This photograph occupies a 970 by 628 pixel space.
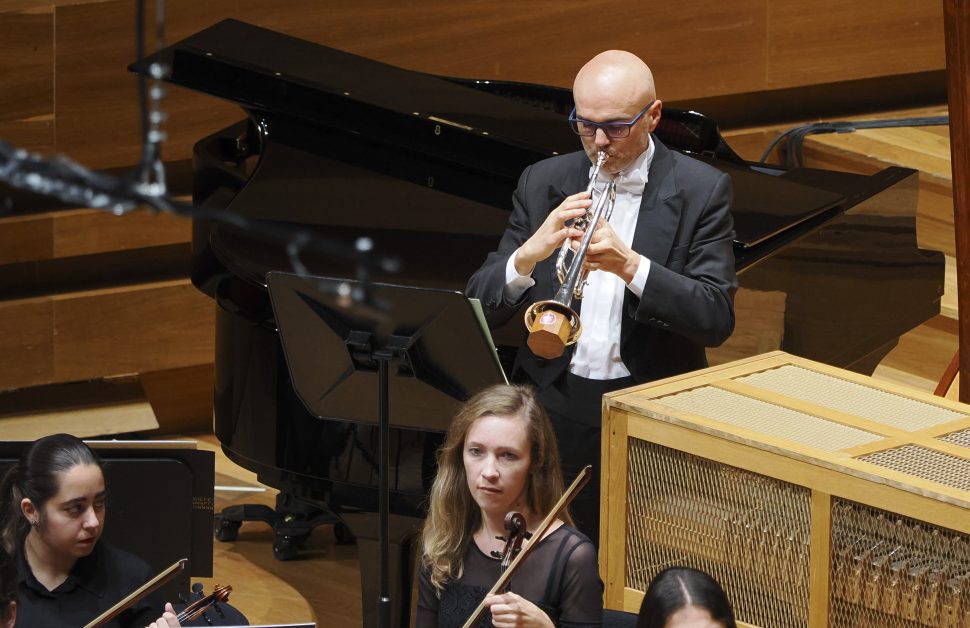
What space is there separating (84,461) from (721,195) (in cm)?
129

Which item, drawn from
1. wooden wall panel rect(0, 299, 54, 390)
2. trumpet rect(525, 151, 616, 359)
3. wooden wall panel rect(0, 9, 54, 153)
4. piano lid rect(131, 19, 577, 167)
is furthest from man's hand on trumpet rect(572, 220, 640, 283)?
wooden wall panel rect(0, 299, 54, 390)

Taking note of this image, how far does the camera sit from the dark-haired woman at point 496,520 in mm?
2162

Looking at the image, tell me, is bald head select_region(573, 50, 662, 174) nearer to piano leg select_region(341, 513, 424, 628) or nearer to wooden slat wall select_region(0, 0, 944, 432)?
piano leg select_region(341, 513, 424, 628)

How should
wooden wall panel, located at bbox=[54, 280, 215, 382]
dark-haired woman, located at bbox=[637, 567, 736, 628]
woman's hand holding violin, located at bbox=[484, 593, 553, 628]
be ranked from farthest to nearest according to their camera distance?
1. wooden wall panel, located at bbox=[54, 280, 215, 382]
2. woman's hand holding violin, located at bbox=[484, 593, 553, 628]
3. dark-haired woman, located at bbox=[637, 567, 736, 628]

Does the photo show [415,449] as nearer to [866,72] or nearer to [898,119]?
[898,119]

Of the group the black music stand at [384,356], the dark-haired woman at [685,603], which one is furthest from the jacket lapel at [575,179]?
the dark-haired woman at [685,603]

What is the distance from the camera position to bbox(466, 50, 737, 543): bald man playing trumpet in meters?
2.47

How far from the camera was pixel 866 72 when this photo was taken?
19.7ft

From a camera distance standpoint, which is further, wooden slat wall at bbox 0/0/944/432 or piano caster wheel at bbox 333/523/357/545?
wooden slat wall at bbox 0/0/944/432

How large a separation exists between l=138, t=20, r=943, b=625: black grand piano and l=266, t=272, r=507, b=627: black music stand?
442 mm

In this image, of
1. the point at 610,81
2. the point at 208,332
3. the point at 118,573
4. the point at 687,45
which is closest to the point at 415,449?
the point at 118,573

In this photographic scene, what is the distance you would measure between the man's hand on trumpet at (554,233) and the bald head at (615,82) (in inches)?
7.4

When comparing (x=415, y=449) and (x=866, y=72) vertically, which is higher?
(x=866, y=72)

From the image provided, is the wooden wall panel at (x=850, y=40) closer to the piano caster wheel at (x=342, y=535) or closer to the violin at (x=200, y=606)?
the piano caster wheel at (x=342, y=535)
